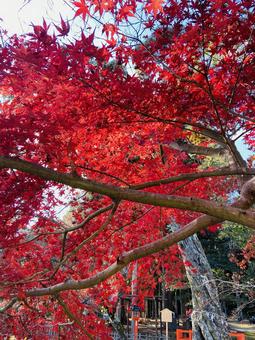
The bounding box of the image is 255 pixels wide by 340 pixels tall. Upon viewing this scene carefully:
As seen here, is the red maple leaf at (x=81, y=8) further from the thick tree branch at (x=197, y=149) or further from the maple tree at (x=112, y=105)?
the thick tree branch at (x=197, y=149)

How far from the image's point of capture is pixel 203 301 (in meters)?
8.05

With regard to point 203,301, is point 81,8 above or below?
above

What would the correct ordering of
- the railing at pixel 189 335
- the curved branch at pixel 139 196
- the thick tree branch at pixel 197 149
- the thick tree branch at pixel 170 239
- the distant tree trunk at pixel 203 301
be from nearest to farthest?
the curved branch at pixel 139 196 → the thick tree branch at pixel 170 239 → the thick tree branch at pixel 197 149 → the distant tree trunk at pixel 203 301 → the railing at pixel 189 335

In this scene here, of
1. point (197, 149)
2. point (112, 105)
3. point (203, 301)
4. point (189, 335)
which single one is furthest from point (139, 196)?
point (189, 335)

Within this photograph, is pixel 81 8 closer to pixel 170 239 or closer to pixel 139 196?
pixel 139 196

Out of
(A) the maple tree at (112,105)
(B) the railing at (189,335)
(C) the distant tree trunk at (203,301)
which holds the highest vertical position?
(A) the maple tree at (112,105)

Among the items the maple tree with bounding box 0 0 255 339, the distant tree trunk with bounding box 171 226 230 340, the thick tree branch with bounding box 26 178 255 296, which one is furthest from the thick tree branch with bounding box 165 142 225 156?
the distant tree trunk with bounding box 171 226 230 340

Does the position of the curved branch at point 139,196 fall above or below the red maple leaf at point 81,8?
below

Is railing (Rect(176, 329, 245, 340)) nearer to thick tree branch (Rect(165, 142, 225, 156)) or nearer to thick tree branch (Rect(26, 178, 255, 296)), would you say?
thick tree branch (Rect(165, 142, 225, 156))

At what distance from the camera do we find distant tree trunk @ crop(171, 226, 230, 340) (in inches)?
312

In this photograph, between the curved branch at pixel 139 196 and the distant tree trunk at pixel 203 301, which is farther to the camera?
the distant tree trunk at pixel 203 301

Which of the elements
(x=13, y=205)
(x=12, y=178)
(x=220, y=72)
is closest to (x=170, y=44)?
(x=220, y=72)

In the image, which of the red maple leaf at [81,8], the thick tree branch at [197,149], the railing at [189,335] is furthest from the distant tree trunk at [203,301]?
the red maple leaf at [81,8]

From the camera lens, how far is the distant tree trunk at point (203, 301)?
7.91m
